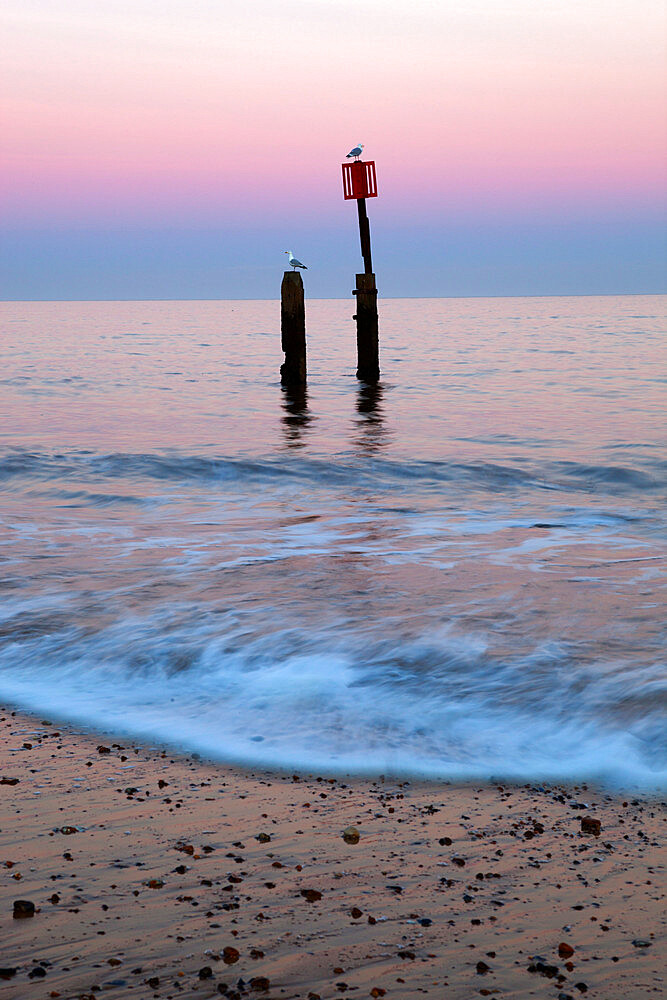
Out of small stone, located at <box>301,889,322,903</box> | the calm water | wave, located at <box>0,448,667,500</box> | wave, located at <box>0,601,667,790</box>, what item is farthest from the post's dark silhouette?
small stone, located at <box>301,889,322,903</box>

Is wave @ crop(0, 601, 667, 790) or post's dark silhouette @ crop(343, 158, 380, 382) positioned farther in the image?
post's dark silhouette @ crop(343, 158, 380, 382)

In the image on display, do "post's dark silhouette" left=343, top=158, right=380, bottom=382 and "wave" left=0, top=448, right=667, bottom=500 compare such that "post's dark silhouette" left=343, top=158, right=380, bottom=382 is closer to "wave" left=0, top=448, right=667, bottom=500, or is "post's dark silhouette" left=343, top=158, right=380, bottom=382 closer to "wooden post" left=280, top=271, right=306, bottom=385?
"wooden post" left=280, top=271, right=306, bottom=385

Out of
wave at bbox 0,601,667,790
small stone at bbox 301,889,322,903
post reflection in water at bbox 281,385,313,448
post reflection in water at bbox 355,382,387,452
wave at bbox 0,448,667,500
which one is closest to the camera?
small stone at bbox 301,889,322,903

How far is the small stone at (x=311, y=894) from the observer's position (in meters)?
2.59

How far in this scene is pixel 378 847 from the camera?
2928mm

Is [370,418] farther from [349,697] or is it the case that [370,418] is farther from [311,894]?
[311,894]

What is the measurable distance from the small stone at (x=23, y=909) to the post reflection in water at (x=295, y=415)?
1241 centimetres

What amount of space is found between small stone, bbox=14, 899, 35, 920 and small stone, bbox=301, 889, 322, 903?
74 cm

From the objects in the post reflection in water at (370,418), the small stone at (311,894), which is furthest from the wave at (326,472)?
the small stone at (311,894)

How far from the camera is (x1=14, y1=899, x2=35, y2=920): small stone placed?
246 centimetres

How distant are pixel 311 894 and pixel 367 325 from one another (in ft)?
59.4

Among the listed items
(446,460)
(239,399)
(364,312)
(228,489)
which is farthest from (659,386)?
(228,489)

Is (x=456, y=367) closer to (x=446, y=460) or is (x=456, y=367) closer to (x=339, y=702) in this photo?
(x=446, y=460)

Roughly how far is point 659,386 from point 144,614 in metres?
20.0
